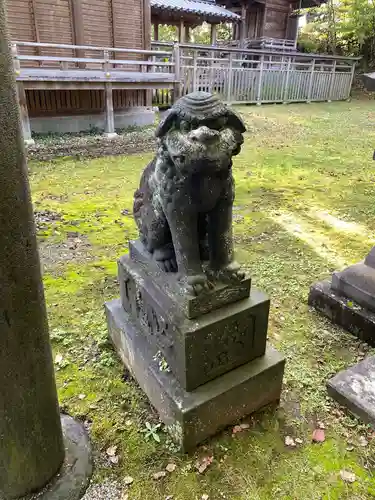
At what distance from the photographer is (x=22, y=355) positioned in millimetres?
1480

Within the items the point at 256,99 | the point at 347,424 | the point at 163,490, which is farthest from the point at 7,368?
the point at 256,99

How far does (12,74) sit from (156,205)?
3.22ft

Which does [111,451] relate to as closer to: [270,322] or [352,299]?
[270,322]

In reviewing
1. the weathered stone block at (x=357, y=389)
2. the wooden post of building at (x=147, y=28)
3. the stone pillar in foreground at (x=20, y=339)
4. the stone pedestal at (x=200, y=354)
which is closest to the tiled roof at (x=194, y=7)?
the wooden post of building at (x=147, y=28)

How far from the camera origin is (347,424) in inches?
89.4

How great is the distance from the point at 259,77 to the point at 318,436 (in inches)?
630

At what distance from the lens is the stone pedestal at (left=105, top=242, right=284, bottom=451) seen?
1953 mm

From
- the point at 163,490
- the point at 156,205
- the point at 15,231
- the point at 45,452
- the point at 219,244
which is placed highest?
the point at 15,231

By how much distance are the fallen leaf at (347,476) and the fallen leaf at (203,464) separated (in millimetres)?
681

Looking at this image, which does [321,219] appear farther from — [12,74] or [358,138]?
[358,138]

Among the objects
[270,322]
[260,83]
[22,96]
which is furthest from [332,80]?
[270,322]

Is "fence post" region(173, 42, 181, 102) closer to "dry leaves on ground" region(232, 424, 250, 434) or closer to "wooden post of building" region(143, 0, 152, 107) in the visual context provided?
"wooden post of building" region(143, 0, 152, 107)

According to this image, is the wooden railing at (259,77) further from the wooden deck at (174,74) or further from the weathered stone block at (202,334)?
the weathered stone block at (202,334)

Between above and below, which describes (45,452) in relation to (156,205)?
below
